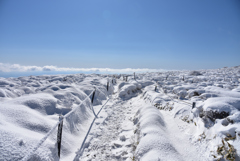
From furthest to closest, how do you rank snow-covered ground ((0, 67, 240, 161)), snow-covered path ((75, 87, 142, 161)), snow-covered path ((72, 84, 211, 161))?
1. snow-covered path ((75, 87, 142, 161))
2. snow-covered path ((72, 84, 211, 161))
3. snow-covered ground ((0, 67, 240, 161))

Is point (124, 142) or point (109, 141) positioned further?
point (109, 141)

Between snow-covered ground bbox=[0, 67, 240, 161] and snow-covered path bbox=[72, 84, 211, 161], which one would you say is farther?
snow-covered path bbox=[72, 84, 211, 161]

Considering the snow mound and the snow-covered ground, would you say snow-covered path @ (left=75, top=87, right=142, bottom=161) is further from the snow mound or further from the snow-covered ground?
the snow mound

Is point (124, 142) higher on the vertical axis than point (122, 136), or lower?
lower

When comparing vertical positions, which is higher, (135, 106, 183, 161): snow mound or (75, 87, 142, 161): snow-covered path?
(135, 106, 183, 161): snow mound

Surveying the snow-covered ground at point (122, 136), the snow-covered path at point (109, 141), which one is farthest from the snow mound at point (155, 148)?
the snow-covered path at point (109, 141)

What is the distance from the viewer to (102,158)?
4102 millimetres

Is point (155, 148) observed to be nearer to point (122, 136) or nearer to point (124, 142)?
point (124, 142)

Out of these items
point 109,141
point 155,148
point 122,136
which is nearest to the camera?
point 155,148

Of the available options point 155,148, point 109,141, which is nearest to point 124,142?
point 109,141

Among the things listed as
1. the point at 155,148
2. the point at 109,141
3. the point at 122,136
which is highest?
the point at 155,148

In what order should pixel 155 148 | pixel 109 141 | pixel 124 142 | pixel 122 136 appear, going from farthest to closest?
pixel 122 136, pixel 109 141, pixel 124 142, pixel 155 148

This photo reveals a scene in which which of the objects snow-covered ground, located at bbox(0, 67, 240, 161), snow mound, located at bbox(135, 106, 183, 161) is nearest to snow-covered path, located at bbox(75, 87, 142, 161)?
snow-covered ground, located at bbox(0, 67, 240, 161)

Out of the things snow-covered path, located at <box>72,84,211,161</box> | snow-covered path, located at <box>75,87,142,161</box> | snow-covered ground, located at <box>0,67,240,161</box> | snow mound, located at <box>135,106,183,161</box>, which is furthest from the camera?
snow-covered path, located at <box>75,87,142,161</box>
